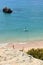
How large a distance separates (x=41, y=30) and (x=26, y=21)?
8.14m

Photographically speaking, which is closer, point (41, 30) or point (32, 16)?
point (41, 30)

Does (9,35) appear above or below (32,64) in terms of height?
below

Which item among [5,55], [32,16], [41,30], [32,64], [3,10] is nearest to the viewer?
[32,64]

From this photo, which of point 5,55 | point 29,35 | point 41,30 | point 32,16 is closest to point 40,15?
point 32,16

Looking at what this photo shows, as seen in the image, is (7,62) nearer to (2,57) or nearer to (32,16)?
(2,57)

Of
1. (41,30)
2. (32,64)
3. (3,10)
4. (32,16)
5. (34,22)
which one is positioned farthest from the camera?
(3,10)

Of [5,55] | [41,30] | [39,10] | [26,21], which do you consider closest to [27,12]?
[39,10]

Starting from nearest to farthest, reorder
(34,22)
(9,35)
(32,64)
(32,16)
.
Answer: (32,64), (9,35), (34,22), (32,16)

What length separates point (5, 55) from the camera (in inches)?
297

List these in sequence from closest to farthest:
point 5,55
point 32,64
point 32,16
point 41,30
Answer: point 32,64, point 5,55, point 41,30, point 32,16

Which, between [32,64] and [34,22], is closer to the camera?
[32,64]

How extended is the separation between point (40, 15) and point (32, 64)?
4390 centimetres

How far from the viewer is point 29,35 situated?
3288 cm

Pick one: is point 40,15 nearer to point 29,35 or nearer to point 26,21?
point 26,21
